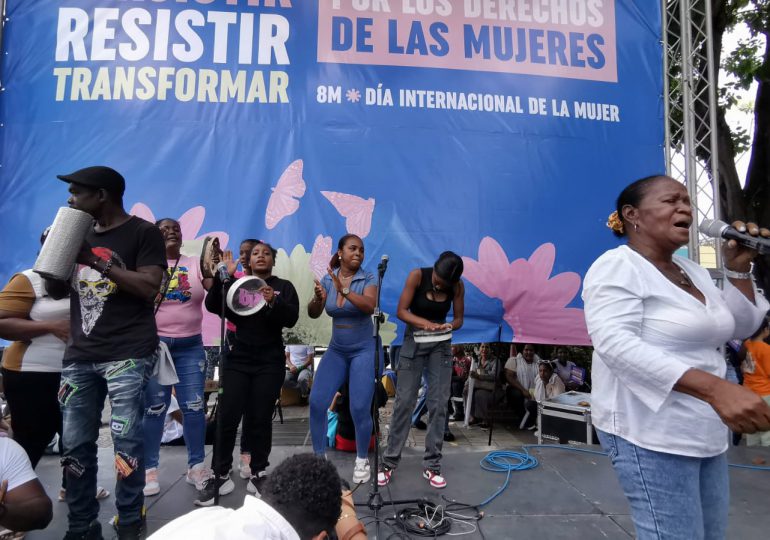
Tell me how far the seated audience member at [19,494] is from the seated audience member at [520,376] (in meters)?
7.24

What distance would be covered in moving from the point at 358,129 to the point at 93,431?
10.9 feet

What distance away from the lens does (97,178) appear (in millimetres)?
2416

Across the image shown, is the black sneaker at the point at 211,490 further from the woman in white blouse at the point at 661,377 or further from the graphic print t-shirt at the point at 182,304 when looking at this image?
the woman in white blouse at the point at 661,377

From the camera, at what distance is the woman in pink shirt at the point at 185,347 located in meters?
3.33

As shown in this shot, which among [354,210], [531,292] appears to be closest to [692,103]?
[531,292]

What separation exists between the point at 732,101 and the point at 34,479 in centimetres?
1028

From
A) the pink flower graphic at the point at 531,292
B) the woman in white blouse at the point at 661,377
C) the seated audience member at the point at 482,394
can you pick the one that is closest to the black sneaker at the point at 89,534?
the woman in white blouse at the point at 661,377

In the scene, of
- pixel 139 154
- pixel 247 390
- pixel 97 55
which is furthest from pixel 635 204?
pixel 97 55

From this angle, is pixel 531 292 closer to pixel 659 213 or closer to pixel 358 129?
pixel 358 129

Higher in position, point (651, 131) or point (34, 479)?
point (651, 131)

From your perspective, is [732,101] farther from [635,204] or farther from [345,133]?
[635,204]

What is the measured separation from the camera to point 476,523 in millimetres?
3020

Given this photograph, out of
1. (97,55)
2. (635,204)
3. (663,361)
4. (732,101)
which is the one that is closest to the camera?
(663,361)

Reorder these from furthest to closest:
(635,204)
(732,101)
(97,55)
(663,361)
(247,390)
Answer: (732,101) → (97,55) → (247,390) → (635,204) → (663,361)
